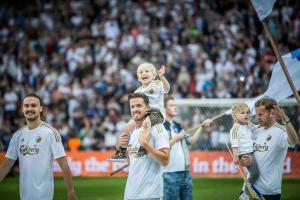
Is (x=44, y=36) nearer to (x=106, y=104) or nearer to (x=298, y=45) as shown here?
(x=106, y=104)

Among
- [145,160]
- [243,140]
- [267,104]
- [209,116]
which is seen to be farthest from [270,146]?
[209,116]

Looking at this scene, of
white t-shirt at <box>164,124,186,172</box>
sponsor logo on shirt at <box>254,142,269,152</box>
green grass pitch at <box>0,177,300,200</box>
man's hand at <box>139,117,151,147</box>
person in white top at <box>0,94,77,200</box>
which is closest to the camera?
Result: man's hand at <box>139,117,151,147</box>

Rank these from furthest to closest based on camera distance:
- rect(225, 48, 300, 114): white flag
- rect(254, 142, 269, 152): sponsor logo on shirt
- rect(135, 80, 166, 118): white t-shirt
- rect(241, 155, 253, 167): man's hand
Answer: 1. rect(225, 48, 300, 114): white flag
2. rect(135, 80, 166, 118): white t-shirt
3. rect(254, 142, 269, 152): sponsor logo on shirt
4. rect(241, 155, 253, 167): man's hand

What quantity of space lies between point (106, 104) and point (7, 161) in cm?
1655

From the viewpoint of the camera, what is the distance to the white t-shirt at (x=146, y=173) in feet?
27.0

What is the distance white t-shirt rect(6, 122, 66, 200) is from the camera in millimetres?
8898

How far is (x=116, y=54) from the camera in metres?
27.7

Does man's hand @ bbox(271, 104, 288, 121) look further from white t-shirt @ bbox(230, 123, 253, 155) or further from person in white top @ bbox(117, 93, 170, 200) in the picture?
person in white top @ bbox(117, 93, 170, 200)

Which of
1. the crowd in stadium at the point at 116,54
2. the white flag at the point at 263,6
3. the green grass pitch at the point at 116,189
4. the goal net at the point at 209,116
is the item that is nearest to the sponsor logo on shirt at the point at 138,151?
the white flag at the point at 263,6

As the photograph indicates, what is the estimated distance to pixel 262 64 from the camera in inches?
998

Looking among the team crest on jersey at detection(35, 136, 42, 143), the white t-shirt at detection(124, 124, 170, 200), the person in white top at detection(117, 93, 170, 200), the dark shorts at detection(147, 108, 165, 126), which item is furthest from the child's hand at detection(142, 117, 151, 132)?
the team crest on jersey at detection(35, 136, 42, 143)

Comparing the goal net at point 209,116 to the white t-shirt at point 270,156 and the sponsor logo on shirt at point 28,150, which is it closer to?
the white t-shirt at point 270,156

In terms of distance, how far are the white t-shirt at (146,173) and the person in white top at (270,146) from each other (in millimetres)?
1920

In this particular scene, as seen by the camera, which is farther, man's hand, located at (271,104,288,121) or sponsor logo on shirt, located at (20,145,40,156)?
man's hand, located at (271,104,288,121)
